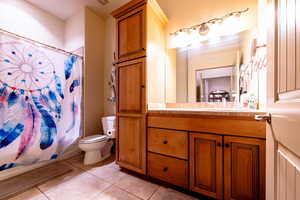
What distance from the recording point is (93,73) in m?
2.27

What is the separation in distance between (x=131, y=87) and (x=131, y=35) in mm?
664

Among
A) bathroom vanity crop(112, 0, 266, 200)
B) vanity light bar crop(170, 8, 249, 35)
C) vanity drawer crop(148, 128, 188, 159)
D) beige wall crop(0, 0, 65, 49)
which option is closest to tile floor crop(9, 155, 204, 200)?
bathroom vanity crop(112, 0, 266, 200)

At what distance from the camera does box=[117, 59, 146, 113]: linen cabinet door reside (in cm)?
140

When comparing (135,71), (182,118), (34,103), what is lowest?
(182,118)

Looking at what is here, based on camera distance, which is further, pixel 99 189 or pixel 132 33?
pixel 132 33

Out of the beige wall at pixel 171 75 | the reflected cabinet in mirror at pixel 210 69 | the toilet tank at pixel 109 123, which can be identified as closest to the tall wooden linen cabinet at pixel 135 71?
the beige wall at pixel 171 75

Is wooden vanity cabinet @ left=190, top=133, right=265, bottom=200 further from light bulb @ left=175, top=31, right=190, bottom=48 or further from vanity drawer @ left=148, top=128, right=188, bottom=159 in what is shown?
light bulb @ left=175, top=31, right=190, bottom=48

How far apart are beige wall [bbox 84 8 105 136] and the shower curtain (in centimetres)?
34

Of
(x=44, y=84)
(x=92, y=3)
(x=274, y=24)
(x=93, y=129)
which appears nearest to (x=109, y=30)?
(x=92, y=3)

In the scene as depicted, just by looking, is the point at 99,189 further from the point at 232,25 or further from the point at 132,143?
the point at 232,25

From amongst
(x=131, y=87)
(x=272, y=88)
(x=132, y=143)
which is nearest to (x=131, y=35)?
(x=131, y=87)

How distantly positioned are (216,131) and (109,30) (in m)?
2.63

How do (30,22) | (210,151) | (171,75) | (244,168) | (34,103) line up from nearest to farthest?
1. (244,168)
2. (210,151)
3. (34,103)
4. (171,75)
5. (30,22)

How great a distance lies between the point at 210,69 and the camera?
157cm
